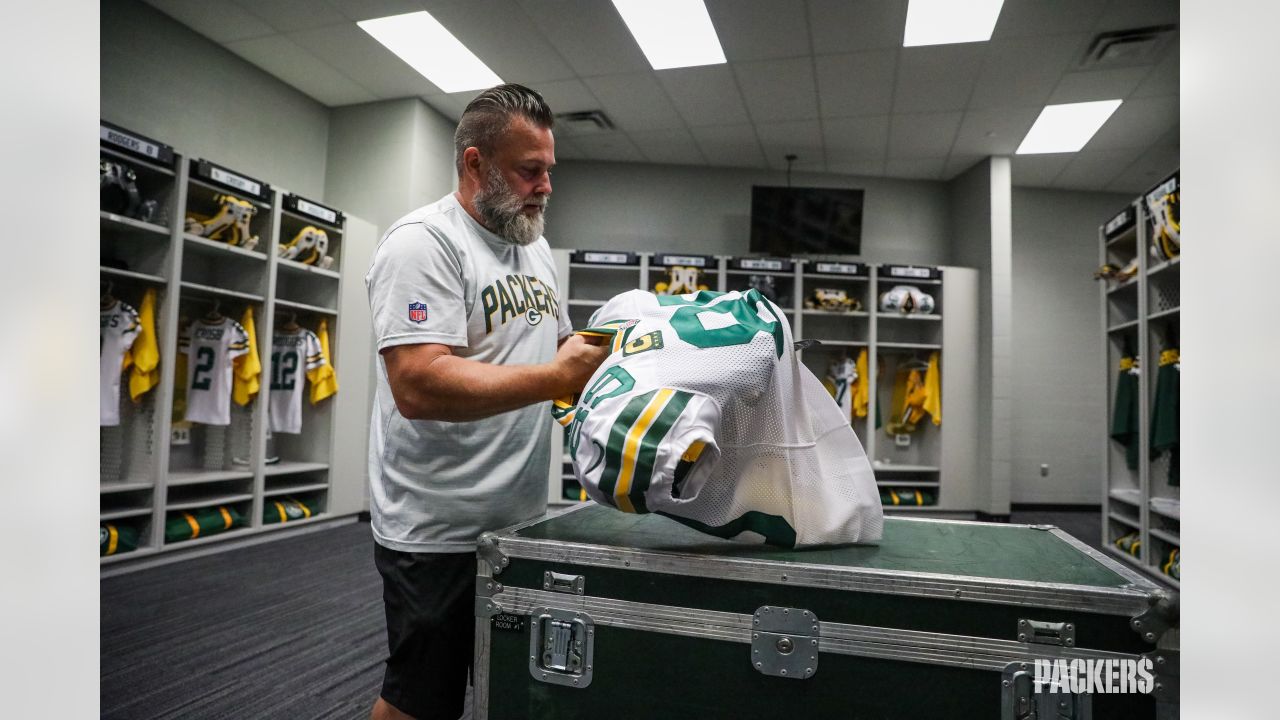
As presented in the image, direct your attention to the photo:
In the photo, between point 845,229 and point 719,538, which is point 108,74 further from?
point 845,229

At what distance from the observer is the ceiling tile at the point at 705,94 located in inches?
198

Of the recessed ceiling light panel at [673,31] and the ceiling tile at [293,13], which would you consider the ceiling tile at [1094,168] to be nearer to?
the recessed ceiling light panel at [673,31]

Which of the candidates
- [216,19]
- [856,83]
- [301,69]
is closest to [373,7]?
[216,19]

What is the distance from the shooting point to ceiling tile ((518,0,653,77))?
13.7 feet

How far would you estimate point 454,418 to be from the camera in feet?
3.55

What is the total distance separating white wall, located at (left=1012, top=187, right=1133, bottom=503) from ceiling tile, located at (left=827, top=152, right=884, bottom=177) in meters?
1.68

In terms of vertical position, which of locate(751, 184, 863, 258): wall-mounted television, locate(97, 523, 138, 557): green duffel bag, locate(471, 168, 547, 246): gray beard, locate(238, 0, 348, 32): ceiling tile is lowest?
locate(97, 523, 138, 557): green duffel bag

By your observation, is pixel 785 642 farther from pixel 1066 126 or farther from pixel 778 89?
pixel 1066 126

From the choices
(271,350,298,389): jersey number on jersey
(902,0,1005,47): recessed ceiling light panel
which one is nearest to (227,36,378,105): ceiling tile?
(271,350,298,389): jersey number on jersey

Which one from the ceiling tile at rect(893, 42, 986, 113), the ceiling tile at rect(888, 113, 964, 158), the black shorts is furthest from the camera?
the ceiling tile at rect(888, 113, 964, 158)

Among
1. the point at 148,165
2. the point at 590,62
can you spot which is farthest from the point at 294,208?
the point at 590,62

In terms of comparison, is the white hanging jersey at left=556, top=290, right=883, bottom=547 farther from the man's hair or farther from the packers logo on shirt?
the man's hair

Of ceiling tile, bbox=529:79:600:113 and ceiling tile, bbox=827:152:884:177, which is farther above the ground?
ceiling tile, bbox=529:79:600:113

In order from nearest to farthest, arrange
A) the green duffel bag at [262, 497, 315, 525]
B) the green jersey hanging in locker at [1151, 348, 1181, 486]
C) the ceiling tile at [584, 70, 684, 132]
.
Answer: the green jersey hanging in locker at [1151, 348, 1181, 486] < the green duffel bag at [262, 497, 315, 525] < the ceiling tile at [584, 70, 684, 132]
